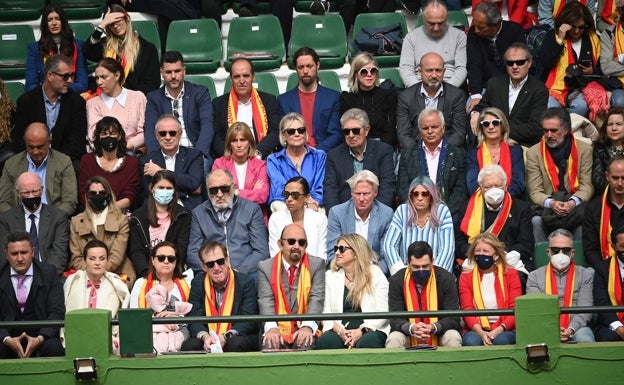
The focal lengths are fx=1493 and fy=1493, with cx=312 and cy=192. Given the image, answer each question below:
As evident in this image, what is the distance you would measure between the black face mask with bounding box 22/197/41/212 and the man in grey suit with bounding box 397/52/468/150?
134 inches

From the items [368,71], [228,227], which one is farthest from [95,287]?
[368,71]

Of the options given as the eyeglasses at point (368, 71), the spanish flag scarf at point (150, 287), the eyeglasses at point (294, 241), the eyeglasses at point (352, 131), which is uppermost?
the eyeglasses at point (368, 71)

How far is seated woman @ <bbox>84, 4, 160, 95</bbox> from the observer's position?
14688mm

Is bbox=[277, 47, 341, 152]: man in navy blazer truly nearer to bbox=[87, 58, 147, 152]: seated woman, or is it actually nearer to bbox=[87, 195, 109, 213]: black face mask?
bbox=[87, 58, 147, 152]: seated woman

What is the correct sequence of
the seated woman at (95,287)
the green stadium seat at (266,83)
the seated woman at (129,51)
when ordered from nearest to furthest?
the seated woman at (95,287), the seated woman at (129,51), the green stadium seat at (266,83)

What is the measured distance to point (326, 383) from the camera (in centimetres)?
1147

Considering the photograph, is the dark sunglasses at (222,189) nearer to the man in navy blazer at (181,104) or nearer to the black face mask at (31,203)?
the man in navy blazer at (181,104)

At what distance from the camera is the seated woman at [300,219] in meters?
12.9

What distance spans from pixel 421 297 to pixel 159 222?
249 centimetres

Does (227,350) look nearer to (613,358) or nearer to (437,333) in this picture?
(437,333)

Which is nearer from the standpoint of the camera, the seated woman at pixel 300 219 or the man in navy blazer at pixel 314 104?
the seated woman at pixel 300 219

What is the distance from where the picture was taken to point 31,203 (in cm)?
1289

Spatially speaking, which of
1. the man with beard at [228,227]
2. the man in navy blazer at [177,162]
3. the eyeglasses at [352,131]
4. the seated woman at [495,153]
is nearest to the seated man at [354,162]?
the eyeglasses at [352,131]

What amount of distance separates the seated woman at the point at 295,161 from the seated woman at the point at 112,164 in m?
1.24
